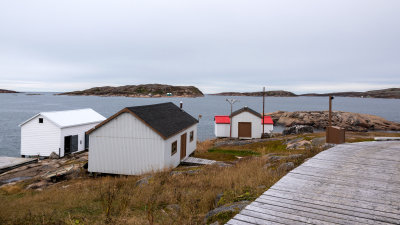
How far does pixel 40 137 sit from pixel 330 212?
3022cm

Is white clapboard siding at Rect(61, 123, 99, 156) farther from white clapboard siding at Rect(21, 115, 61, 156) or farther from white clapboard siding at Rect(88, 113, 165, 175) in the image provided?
white clapboard siding at Rect(88, 113, 165, 175)

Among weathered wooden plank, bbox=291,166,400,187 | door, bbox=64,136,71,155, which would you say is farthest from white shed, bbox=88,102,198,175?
door, bbox=64,136,71,155

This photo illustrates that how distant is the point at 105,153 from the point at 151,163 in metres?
3.45

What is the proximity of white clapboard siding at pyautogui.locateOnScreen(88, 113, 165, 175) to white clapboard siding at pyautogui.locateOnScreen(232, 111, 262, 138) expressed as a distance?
22693mm

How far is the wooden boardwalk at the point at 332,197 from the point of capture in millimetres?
4660

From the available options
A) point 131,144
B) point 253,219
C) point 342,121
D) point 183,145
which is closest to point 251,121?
point 183,145

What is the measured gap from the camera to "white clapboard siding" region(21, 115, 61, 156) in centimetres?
2759

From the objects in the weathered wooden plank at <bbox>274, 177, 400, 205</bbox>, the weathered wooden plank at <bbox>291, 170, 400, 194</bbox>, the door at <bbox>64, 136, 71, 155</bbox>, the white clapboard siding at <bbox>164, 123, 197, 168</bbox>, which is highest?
the weathered wooden plank at <bbox>291, 170, 400, 194</bbox>

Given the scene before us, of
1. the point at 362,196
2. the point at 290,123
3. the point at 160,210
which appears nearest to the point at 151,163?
the point at 160,210

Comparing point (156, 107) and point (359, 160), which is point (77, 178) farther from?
point (359, 160)

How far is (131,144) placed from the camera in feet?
58.7

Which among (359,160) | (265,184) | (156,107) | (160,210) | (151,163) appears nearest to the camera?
(160,210)

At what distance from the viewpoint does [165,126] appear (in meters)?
19.0

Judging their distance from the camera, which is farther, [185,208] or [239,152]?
[239,152]
